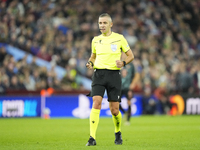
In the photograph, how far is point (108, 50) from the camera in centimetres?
762

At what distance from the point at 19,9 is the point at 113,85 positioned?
15.1 meters

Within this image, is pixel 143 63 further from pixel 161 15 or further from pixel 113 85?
pixel 113 85

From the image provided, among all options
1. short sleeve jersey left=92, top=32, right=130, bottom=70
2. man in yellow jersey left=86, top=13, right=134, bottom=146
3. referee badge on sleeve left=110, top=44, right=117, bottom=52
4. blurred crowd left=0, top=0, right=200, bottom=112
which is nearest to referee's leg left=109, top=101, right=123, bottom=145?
man in yellow jersey left=86, top=13, right=134, bottom=146

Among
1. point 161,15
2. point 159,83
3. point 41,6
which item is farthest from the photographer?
point 161,15

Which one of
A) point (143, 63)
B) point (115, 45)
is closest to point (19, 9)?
point (143, 63)

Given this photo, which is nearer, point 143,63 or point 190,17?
point 143,63

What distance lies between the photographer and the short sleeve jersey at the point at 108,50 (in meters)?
7.61

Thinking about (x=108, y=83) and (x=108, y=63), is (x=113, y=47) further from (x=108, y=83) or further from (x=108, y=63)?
(x=108, y=83)

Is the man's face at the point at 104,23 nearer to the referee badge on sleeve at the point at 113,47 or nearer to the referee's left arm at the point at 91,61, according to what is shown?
the referee badge on sleeve at the point at 113,47

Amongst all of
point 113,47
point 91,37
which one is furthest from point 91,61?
point 91,37

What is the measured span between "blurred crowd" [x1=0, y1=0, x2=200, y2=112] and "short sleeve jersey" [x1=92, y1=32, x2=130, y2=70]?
1101 centimetres

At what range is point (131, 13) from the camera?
2586 centimetres

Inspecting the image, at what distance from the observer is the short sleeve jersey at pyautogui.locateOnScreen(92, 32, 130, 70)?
25.0 ft

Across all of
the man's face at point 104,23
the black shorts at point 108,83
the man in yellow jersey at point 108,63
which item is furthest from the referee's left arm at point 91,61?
the man's face at point 104,23
